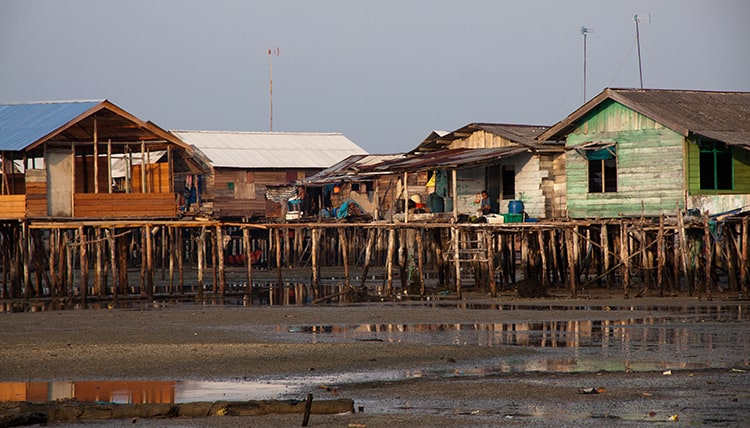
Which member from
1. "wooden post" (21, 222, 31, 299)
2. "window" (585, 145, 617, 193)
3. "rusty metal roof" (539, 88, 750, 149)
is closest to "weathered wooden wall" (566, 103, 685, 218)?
"window" (585, 145, 617, 193)

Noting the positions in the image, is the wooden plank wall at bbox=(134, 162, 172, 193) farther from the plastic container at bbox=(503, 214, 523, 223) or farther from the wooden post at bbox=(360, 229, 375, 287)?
the plastic container at bbox=(503, 214, 523, 223)

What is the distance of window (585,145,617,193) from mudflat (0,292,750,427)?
14.0ft

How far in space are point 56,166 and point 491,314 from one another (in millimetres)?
13533

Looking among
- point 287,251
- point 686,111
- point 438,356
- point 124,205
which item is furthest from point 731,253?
point 287,251

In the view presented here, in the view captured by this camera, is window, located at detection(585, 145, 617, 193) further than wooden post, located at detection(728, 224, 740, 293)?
Yes

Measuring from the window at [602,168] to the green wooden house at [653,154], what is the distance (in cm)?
3

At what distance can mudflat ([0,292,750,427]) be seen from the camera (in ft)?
42.5

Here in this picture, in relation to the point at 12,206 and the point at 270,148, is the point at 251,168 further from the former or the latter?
the point at 12,206

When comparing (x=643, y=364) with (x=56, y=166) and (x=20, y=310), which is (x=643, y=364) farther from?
(x=56, y=166)

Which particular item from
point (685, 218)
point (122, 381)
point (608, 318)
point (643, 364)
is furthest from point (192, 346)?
point (685, 218)

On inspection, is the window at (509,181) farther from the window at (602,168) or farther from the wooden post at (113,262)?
the wooden post at (113,262)

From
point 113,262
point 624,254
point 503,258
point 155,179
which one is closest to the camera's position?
point 624,254

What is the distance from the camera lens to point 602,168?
103 feet

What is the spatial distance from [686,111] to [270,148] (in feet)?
94.6
